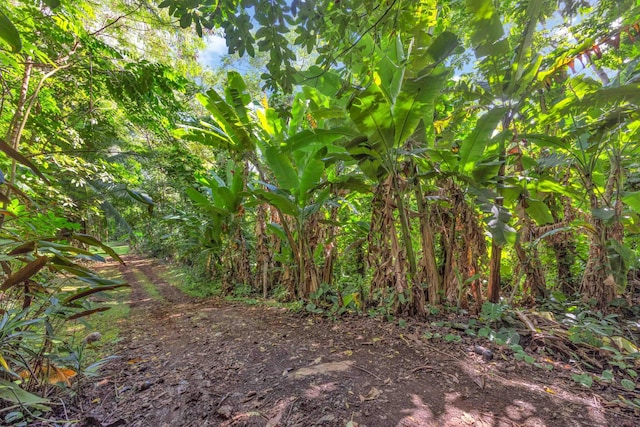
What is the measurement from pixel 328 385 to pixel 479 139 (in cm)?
233

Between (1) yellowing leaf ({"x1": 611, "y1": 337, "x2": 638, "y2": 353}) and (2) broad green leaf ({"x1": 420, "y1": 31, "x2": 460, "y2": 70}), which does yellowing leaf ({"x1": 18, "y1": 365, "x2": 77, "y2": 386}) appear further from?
(1) yellowing leaf ({"x1": 611, "y1": 337, "x2": 638, "y2": 353})

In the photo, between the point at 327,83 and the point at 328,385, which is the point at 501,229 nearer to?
the point at 328,385

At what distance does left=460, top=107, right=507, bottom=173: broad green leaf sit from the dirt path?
1.56 m

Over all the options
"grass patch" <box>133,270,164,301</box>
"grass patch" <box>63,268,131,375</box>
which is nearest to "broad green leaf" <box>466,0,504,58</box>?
"grass patch" <box>63,268,131,375</box>

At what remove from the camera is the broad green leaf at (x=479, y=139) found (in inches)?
93.5

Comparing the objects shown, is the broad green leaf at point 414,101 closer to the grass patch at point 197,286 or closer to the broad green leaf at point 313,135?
the broad green leaf at point 313,135

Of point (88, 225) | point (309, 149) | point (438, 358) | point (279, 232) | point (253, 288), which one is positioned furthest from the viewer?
point (88, 225)

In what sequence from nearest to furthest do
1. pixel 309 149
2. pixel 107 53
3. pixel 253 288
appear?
pixel 309 149 → pixel 107 53 → pixel 253 288

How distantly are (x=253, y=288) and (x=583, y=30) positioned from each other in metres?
6.72

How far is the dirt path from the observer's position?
1.27 m

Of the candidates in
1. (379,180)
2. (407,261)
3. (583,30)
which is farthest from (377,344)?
(583,30)

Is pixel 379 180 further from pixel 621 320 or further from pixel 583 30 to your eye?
pixel 583 30

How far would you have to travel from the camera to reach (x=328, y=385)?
149 cm

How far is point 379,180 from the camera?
270 centimetres
